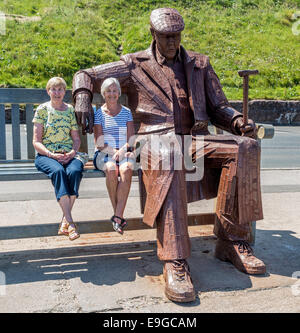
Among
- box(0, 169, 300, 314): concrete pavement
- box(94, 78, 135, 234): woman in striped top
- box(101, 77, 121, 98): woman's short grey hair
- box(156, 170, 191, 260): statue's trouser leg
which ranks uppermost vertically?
box(101, 77, 121, 98): woman's short grey hair

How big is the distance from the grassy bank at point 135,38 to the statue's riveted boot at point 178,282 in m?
13.0

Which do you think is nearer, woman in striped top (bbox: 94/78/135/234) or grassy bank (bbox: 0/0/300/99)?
woman in striped top (bbox: 94/78/135/234)

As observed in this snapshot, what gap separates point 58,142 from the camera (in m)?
3.42

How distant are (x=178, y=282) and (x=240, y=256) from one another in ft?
2.06

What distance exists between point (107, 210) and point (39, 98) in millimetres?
1397

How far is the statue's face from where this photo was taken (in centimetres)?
347

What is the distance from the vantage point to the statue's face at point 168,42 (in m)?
3.47
